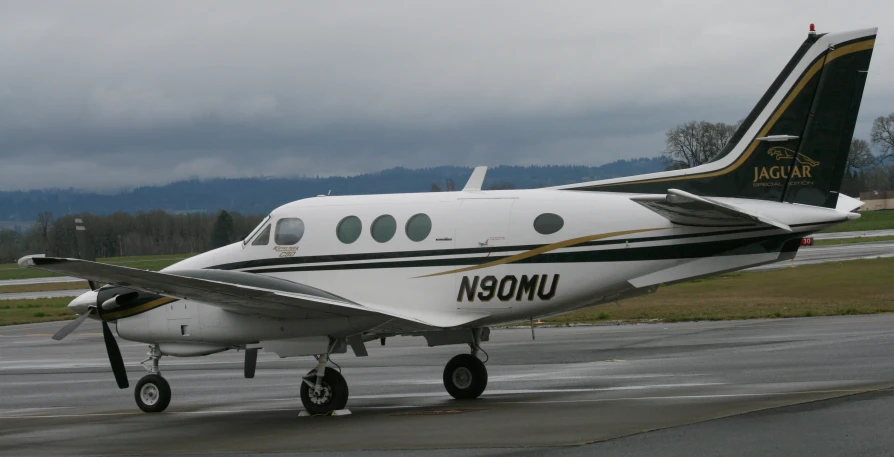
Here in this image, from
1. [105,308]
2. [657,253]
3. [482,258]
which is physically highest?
[657,253]

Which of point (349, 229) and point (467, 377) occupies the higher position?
point (349, 229)

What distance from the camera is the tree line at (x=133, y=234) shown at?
1819cm

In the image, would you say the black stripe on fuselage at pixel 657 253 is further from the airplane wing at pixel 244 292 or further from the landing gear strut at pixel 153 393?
the landing gear strut at pixel 153 393

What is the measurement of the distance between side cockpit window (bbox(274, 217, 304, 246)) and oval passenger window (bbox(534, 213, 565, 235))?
3.98 metres

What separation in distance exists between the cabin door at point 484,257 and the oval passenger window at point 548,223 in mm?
486

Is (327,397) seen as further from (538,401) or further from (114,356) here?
(114,356)

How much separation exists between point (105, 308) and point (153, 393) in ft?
5.52

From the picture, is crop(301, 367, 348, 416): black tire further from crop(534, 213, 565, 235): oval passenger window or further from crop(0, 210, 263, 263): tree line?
crop(0, 210, 263, 263): tree line

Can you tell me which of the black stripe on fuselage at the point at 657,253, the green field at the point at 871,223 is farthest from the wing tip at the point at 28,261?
the green field at the point at 871,223

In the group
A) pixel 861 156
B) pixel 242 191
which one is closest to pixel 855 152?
pixel 861 156

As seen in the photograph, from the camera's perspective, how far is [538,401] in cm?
1540

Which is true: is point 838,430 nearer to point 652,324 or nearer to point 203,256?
point 203,256

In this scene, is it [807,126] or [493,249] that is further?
[493,249]

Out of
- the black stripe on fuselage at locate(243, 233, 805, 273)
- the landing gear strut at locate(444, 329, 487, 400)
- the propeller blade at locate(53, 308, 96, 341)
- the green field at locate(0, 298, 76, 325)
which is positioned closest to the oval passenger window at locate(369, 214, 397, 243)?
the black stripe on fuselage at locate(243, 233, 805, 273)
